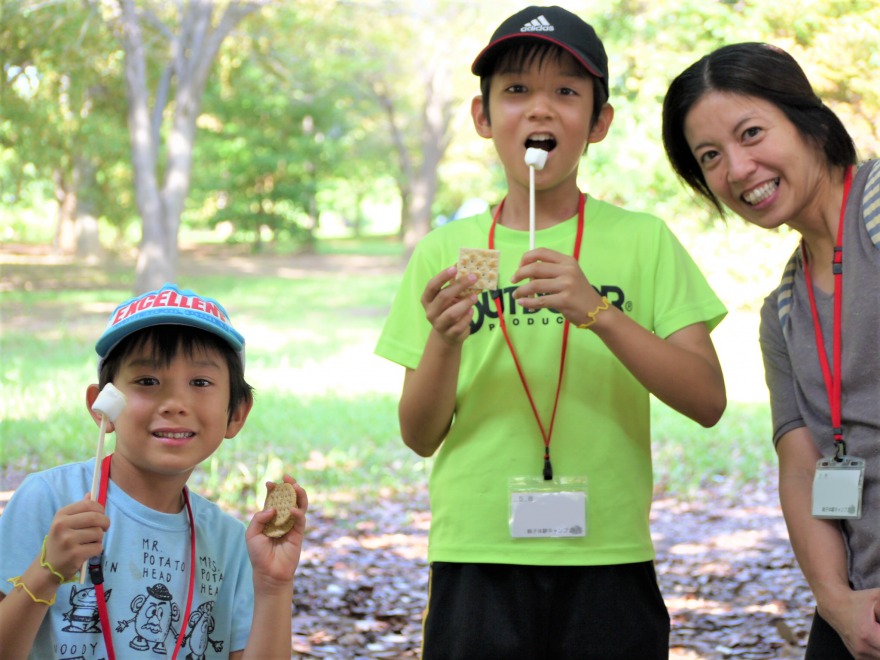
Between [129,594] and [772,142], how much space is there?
147 centimetres

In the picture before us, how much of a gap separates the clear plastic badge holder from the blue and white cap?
646mm

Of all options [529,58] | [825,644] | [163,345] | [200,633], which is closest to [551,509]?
[825,644]

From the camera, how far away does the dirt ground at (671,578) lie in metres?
3.32

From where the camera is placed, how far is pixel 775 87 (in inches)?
66.9

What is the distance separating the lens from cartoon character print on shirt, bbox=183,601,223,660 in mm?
1569

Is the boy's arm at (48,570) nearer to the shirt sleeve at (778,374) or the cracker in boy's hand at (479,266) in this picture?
the cracker in boy's hand at (479,266)

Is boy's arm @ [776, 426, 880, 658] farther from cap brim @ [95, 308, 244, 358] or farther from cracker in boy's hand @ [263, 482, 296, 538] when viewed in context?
cap brim @ [95, 308, 244, 358]

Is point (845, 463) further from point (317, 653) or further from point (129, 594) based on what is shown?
point (317, 653)

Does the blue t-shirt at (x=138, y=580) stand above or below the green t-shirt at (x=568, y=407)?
below

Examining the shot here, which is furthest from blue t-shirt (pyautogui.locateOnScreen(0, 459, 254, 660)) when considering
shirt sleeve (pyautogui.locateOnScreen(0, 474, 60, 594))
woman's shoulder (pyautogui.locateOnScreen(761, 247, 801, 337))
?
woman's shoulder (pyautogui.locateOnScreen(761, 247, 801, 337))

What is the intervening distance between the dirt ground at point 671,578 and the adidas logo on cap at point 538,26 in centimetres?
233

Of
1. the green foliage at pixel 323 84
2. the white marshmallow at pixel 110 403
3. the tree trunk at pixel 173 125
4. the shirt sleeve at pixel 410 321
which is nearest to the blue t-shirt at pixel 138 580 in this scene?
the white marshmallow at pixel 110 403

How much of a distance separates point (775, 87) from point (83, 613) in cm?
162

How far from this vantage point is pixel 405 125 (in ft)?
89.0
